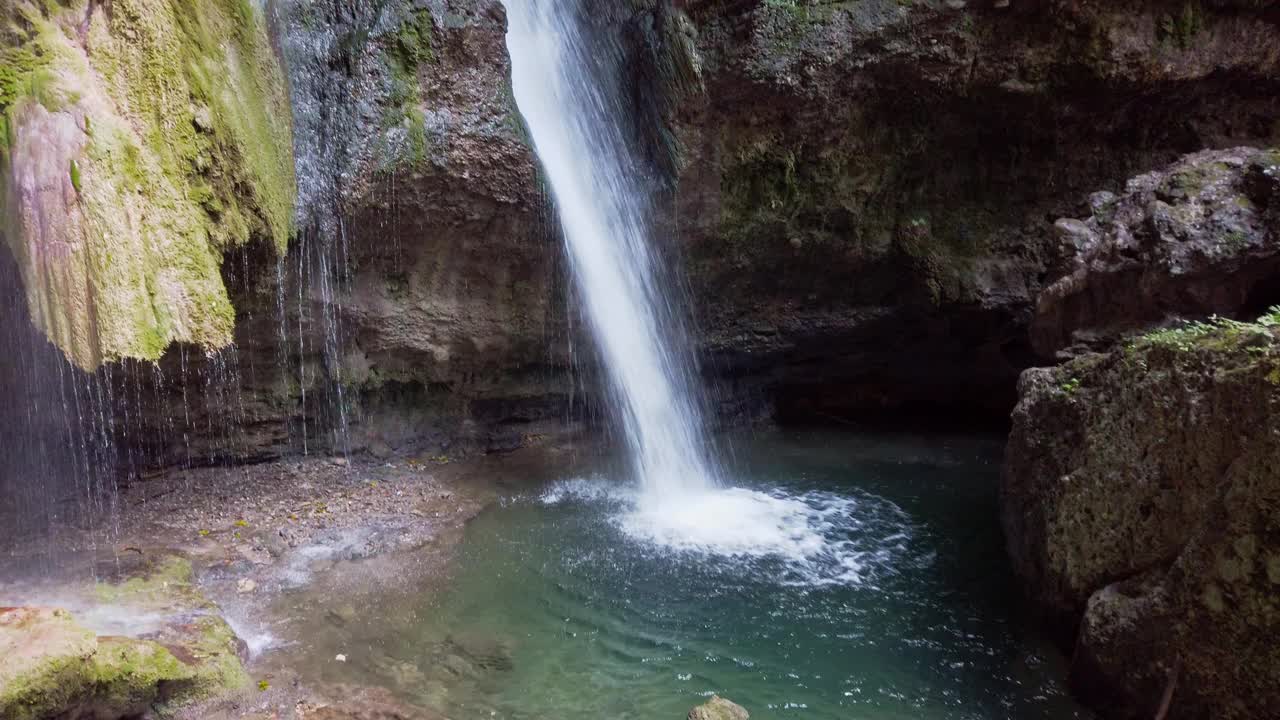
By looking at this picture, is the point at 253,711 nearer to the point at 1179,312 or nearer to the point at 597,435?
the point at 597,435

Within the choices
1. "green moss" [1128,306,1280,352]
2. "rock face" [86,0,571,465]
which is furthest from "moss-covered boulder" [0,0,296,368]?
"green moss" [1128,306,1280,352]

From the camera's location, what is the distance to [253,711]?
423cm

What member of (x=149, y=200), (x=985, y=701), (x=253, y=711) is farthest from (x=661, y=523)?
(x=149, y=200)

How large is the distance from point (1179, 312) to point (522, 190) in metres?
6.00

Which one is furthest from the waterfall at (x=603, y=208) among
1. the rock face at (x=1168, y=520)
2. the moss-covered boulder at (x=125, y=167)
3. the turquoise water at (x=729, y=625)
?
the rock face at (x=1168, y=520)

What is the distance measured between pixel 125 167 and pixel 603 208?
4.66m

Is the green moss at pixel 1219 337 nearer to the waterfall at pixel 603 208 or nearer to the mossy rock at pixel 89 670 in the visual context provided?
the waterfall at pixel 603 208

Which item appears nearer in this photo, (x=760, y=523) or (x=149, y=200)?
(x=149, y=200)

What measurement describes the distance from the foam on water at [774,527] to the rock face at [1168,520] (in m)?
1.41

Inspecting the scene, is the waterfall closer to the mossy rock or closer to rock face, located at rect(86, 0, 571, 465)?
rock face, located at rect(86, 0, 571, 465)

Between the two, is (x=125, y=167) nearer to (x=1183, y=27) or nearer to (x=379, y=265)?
(x=379, y=265)

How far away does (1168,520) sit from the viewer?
4.30 m

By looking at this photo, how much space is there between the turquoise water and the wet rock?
25 cm

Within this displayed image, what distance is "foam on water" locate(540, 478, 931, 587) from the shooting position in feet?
20.7
